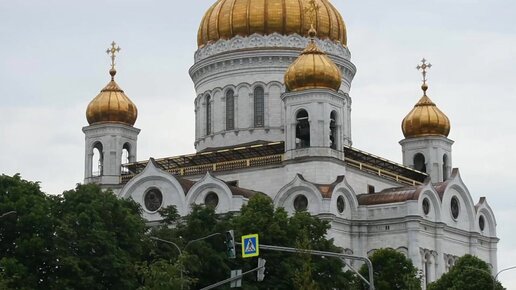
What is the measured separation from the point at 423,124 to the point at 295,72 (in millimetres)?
13061

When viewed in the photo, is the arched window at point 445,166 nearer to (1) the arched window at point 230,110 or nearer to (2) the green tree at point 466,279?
(1) the arched window at point 230,110

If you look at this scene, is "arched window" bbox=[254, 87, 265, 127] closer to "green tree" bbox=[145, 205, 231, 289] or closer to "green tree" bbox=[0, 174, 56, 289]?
"green tree" bbox=[145, 205, 231, 289]

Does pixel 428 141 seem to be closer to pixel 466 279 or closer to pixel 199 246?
pixel 466 279

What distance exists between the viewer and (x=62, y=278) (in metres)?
51.6

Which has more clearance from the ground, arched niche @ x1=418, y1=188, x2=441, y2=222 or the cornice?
the cornice

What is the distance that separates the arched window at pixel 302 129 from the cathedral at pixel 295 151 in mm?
98

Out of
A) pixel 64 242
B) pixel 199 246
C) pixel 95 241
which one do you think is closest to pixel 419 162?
pixel 199 246

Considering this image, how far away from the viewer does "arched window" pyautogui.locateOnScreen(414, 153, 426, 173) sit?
8188cm

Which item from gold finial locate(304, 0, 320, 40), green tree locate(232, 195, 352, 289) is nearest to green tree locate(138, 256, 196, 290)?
green tree locate(232, 195, 352, 289)

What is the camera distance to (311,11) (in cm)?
7806

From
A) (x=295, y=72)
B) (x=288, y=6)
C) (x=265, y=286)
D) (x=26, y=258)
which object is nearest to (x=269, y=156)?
(x=295, y=72)

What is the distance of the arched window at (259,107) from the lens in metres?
78.1

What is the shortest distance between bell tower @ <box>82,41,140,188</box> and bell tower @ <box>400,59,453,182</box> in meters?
16.9

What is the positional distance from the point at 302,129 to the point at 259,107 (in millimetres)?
7041
